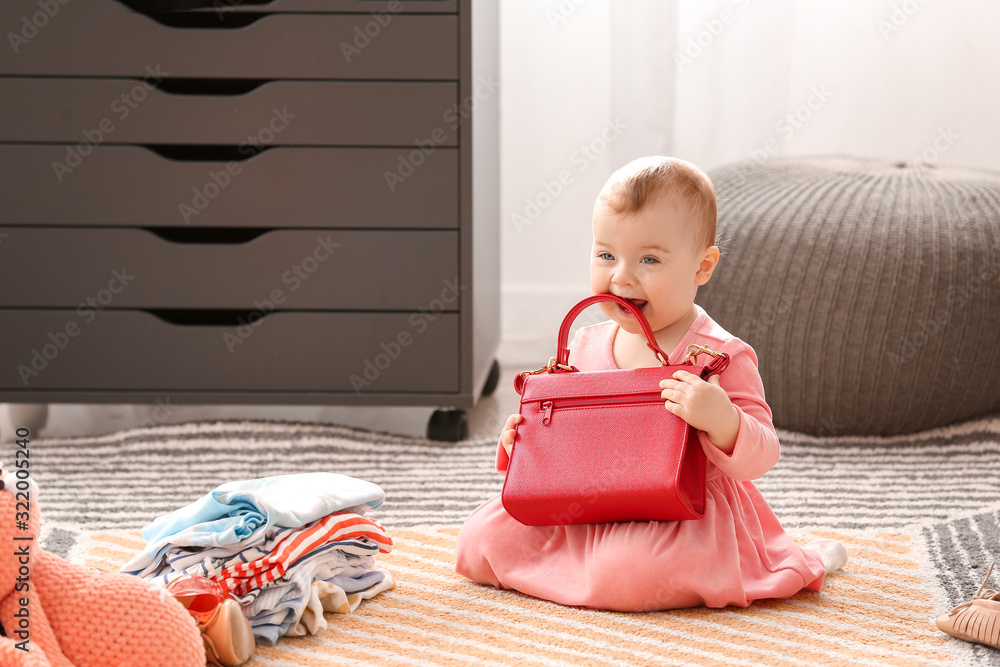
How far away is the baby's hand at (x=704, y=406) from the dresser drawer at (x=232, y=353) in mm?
631

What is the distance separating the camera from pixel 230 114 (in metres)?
1.37

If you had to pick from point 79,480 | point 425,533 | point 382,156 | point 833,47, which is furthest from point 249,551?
point 833,47

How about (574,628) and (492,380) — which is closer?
(574,628)

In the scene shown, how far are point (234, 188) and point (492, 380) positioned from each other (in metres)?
0.64

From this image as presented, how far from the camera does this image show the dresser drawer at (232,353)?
1.42m

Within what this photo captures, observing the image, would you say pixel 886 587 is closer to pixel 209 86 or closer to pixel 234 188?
pixel 234 188

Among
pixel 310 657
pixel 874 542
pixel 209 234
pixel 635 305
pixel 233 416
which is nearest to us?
pixel 310 657

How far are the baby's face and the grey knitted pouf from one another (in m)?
0.58

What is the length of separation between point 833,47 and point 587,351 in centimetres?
120

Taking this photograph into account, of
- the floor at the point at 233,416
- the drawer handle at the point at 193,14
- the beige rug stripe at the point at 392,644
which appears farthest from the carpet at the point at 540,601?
the drawer handle at the point at 193,14

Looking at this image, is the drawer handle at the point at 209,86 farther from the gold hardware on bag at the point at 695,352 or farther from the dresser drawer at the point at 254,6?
the gold hardware on bag at the point at 695,352

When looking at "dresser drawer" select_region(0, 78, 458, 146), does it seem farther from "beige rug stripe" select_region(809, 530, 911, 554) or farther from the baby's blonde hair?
"beige rug stripe" select_region(809, 530, 911, 554)

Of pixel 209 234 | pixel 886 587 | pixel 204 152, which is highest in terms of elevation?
pixel 204 152

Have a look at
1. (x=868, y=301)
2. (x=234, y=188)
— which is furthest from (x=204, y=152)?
(x=868, y=301)
